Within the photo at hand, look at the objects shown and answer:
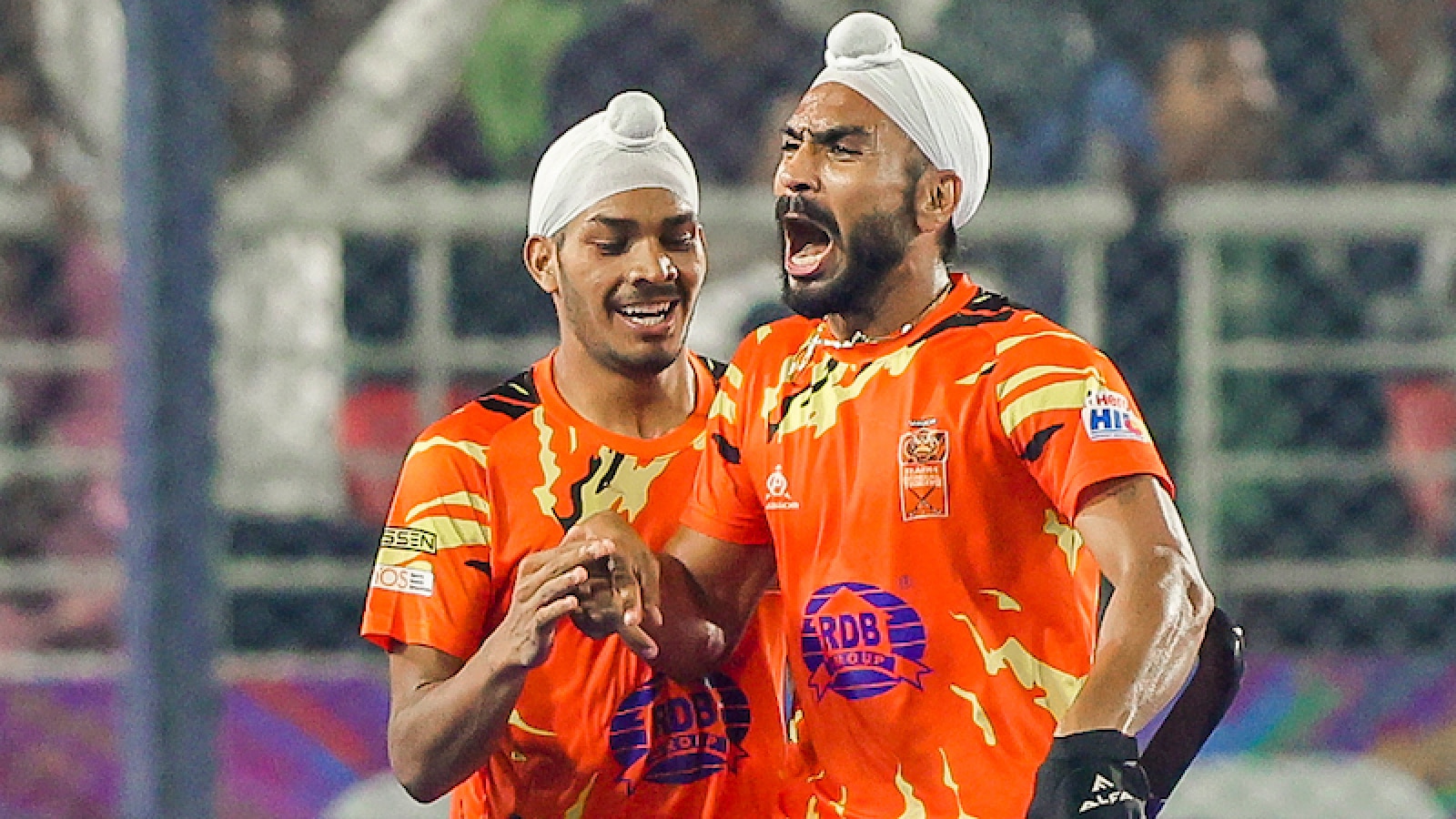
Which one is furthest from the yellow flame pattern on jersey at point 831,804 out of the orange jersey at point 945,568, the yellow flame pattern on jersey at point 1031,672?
the yellow flame pattern on jersey at point 1031,672

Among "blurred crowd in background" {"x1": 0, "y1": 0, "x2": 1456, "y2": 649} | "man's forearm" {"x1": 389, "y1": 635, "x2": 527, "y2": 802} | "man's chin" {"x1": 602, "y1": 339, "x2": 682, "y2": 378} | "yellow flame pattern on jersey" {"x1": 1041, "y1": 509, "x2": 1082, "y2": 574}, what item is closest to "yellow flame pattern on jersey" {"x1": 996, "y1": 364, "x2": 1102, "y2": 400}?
"yellow flame pattern on jersey" {"x1": 1041, "y1": 509, "x2": 1082, "y2": 574}

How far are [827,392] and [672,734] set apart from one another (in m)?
0.46

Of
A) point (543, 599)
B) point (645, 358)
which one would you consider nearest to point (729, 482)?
point (645, 358)

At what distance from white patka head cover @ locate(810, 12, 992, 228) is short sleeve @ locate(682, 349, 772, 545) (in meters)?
0.31

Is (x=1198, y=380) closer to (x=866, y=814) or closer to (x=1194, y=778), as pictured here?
(x=1194, y=778)

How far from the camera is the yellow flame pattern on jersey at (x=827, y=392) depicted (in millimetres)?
2244

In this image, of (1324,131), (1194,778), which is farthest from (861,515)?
(1324,131)

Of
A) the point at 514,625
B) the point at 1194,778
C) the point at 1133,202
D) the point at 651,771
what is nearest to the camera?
the point at 514,625

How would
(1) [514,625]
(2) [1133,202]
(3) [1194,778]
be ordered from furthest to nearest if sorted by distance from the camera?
(2) [1133,202] < (3) [1194,778] < (1) [514,625]

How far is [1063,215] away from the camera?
400 cm

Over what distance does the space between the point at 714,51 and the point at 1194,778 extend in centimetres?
166

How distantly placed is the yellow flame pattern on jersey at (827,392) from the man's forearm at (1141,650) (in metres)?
0.39

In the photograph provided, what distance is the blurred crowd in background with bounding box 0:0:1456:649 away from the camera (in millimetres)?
4094

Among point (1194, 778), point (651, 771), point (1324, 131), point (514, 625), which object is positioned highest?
point (1324, 131)
